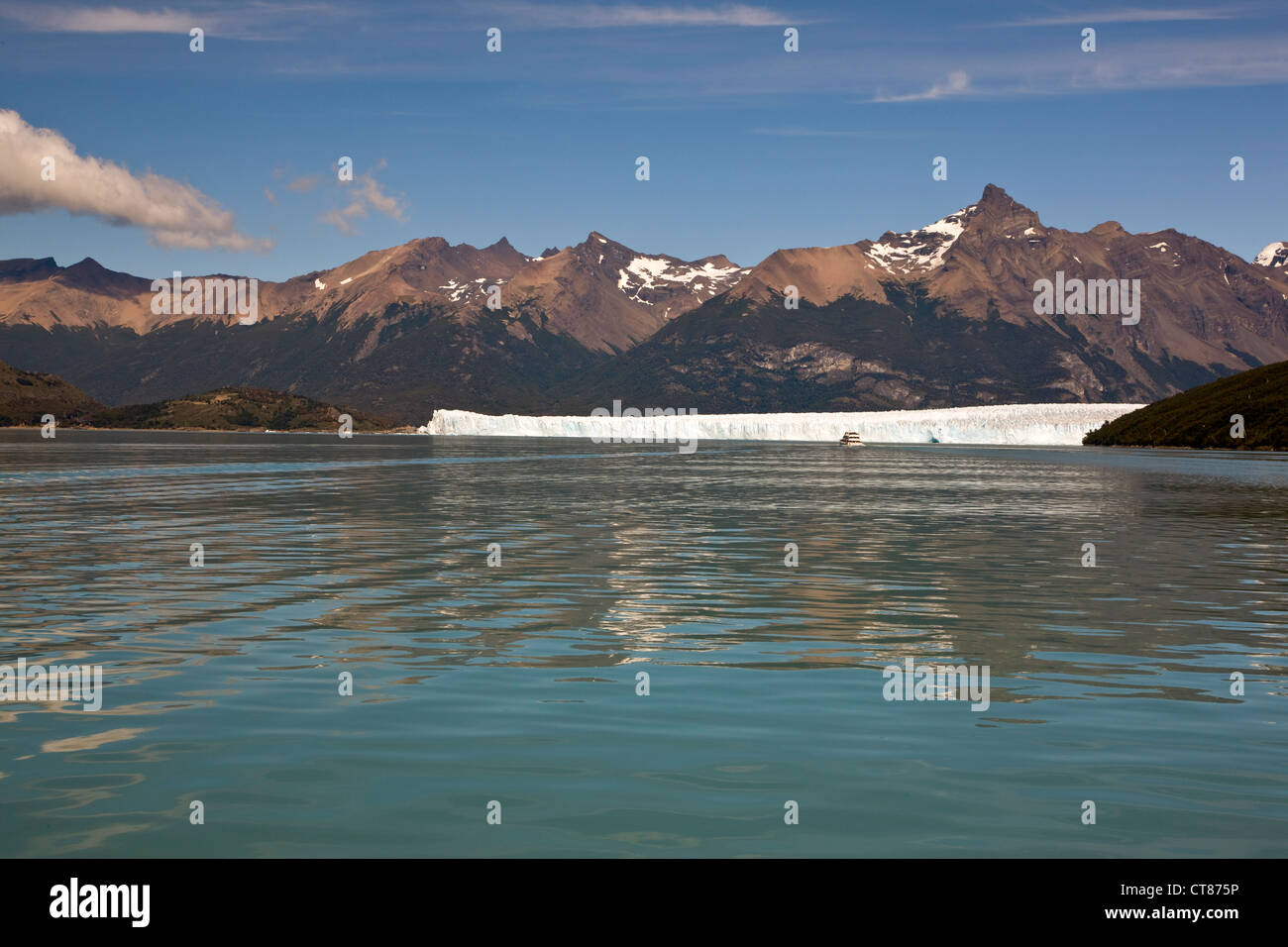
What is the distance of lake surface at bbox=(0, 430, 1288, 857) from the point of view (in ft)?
38.3

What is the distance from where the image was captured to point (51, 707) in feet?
54.4

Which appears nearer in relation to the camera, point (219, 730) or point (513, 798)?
point (513, 798)

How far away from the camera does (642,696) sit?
17.5m

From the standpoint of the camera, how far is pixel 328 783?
1298 centimetres

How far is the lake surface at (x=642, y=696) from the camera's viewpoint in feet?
38.3

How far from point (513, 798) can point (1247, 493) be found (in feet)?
236
